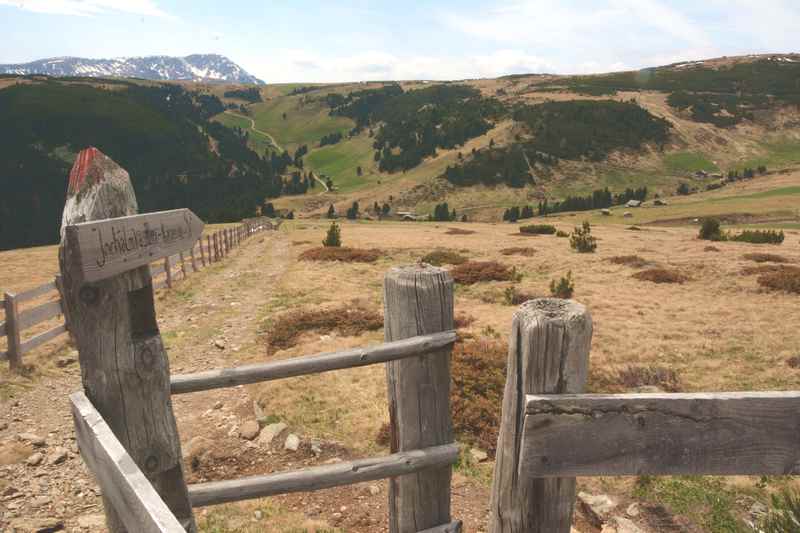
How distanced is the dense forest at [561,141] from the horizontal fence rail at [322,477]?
10949 centimetres

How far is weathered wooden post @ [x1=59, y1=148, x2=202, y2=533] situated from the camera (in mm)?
2422

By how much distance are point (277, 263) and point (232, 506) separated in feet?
69.0

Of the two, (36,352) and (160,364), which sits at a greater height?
(160,364)

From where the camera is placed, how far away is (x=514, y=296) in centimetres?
1619

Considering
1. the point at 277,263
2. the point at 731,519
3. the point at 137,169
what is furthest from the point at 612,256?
the point at 137,169

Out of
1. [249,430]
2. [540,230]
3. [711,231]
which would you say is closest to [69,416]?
[249,430]

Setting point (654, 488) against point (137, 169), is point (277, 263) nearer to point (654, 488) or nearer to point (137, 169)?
point (654, 488)

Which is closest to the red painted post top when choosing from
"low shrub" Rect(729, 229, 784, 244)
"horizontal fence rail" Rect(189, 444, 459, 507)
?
"horizontal fence rail" Rect(189, 444, 459, 507)

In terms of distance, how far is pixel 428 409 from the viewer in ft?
11.4

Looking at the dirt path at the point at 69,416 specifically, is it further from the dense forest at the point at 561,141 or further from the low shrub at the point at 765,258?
the dense forest at the point at 561,141

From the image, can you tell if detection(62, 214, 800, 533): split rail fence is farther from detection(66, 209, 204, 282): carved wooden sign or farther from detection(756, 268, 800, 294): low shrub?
detection(756, 268, 800, 294): low shrub

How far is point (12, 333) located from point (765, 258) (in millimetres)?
25065

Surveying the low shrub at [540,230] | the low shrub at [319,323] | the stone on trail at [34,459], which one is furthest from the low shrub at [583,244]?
the stone on trail at [34,459]

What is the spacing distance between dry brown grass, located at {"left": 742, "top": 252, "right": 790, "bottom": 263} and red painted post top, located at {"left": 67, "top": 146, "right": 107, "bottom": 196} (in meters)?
23.3
